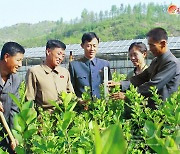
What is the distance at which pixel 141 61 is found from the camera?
13.0ft

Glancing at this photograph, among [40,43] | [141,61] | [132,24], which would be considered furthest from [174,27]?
[141,61]

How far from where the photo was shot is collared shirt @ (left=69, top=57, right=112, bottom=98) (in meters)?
3.68

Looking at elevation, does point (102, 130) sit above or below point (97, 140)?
below

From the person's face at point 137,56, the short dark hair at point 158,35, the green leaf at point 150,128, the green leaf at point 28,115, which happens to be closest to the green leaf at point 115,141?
the green leaf at point 150,128

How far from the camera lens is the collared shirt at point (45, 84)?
325 centimetres

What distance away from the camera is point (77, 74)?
12.3 ft

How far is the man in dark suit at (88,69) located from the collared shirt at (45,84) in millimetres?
267

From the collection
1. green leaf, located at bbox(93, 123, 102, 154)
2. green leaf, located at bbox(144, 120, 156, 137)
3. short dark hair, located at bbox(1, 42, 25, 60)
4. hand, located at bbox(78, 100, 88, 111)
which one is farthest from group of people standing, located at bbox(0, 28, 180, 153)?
green leaf, located at bbox(93, 123, 102, 154)

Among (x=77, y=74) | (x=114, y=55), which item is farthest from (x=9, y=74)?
(x=114, y=55)

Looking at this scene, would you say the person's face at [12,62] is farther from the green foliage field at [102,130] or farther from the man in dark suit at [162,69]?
the man in dark suit at [162,69]

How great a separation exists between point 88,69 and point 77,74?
0.12m

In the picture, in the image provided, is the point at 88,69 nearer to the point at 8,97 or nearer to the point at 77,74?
the point at 77,74

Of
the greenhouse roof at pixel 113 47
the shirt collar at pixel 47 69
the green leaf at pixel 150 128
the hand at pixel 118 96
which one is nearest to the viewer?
the green leaf at pixel 150 128

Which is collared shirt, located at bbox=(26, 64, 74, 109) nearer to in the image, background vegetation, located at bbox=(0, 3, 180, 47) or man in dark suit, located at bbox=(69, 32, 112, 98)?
man in dark suit, located at bbox=(69, 32, 112, 98)
